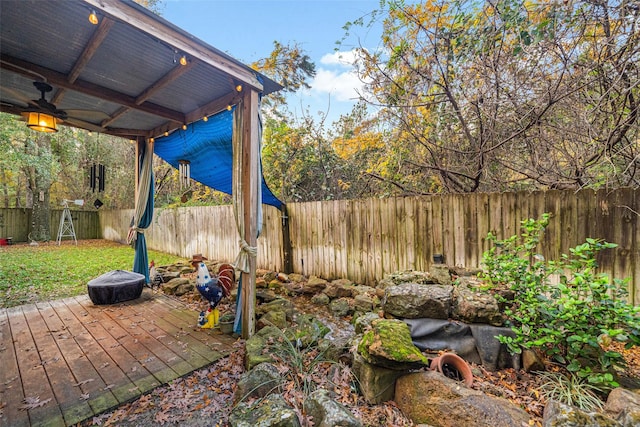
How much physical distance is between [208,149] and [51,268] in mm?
5103

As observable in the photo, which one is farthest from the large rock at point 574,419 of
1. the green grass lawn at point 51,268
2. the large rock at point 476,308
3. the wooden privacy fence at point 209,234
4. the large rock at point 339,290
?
the green grass lawn at point 51,268

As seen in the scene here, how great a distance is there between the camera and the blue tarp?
3.19 metres

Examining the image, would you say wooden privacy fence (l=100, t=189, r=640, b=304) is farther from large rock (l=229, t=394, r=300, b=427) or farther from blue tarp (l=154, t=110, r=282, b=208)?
large rock (l=229, t=394, r=300, b=427)

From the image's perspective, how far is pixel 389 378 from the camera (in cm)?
173

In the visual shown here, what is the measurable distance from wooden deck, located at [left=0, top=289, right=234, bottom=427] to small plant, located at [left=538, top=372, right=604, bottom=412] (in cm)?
244

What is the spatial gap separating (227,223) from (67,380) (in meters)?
4.22

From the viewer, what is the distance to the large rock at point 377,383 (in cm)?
170

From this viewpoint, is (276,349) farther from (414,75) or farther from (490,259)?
(414,75)

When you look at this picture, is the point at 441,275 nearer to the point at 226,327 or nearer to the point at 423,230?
the point at 423,230

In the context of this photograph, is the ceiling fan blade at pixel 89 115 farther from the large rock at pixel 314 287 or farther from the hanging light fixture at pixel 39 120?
the large rock at pixel 314 287

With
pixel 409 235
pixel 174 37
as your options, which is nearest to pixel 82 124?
pixel 174 37

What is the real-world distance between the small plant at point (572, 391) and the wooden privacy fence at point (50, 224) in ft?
46.8

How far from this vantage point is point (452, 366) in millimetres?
1845

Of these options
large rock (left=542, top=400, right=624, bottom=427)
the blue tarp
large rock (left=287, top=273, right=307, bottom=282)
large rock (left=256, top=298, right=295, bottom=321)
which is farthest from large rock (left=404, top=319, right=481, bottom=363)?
large rock (left=287, top=273, right=307, bottom=282)
